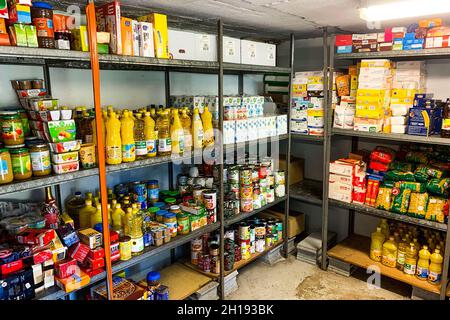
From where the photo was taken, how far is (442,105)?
2656 millimetres

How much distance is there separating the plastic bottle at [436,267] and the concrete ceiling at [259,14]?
1.85 meters

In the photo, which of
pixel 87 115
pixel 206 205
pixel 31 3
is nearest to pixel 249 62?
pixel 206 205

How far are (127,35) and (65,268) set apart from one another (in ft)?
4.14

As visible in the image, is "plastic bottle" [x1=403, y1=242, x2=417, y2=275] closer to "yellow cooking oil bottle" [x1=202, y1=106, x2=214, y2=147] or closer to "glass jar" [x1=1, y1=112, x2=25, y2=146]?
"yellow cooking oil bottle" [x1=202, y1=106, x2=214, y2=147]

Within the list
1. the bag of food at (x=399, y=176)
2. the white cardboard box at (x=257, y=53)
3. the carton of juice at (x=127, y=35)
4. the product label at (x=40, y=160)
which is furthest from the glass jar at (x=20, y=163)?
the bag of food at (x=399, y=176)

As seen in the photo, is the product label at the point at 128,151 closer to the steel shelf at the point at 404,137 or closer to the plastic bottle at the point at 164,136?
the plastic bottle at the point at 164,136

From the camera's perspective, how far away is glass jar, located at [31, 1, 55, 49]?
1542 millimetres

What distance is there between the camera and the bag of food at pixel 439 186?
8.84 feet

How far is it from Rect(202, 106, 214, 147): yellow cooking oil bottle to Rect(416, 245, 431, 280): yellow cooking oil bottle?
1.90 m

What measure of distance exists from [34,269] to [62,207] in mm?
689

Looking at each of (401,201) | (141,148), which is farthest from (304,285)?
(141,148)

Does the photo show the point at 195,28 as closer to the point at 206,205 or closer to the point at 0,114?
the point at 206,205

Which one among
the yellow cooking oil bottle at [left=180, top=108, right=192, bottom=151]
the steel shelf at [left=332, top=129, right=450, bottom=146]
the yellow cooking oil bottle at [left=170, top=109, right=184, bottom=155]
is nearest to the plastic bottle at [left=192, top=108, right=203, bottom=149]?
the yellow cooking oil bottle at [left=180, top=108, right=192, bottom=151]

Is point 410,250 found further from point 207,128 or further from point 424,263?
point 207,128
